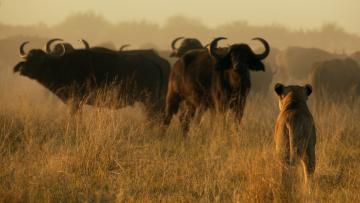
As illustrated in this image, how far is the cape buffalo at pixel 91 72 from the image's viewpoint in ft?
40.2

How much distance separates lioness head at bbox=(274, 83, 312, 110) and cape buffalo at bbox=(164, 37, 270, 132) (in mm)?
3250

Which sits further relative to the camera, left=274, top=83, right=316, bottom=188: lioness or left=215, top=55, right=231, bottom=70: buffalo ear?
left=215, top=55, right=231, bottom=70: buffalo ear

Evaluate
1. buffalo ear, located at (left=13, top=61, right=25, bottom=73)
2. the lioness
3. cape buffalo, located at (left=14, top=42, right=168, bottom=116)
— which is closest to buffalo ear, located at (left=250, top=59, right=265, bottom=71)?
cape buffalo, located at (left=14, top=42, right=168, bottom=116)

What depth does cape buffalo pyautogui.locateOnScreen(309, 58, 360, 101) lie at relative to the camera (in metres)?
17.2

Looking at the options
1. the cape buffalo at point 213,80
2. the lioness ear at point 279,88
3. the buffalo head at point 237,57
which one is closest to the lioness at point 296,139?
the lioness ear at point 279,88

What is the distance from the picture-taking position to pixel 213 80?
35.6 ft

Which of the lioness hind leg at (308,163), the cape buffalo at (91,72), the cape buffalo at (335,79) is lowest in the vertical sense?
the cape buffalo at (335,79)

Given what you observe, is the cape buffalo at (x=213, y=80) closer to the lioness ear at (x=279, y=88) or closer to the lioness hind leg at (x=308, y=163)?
the lioness ear at (x=279, y=88)

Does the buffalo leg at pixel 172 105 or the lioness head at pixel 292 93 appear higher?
the lioness head at pixel 292 93

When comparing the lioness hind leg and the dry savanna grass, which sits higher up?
the lioness hind leg

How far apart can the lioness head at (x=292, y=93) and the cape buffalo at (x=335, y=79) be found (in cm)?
1070

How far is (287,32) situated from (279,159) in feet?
196

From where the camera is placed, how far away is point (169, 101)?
11.9 m

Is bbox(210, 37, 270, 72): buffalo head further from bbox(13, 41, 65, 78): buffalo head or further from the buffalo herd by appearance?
bbox(13, 41, 65, 78): buffalo head
